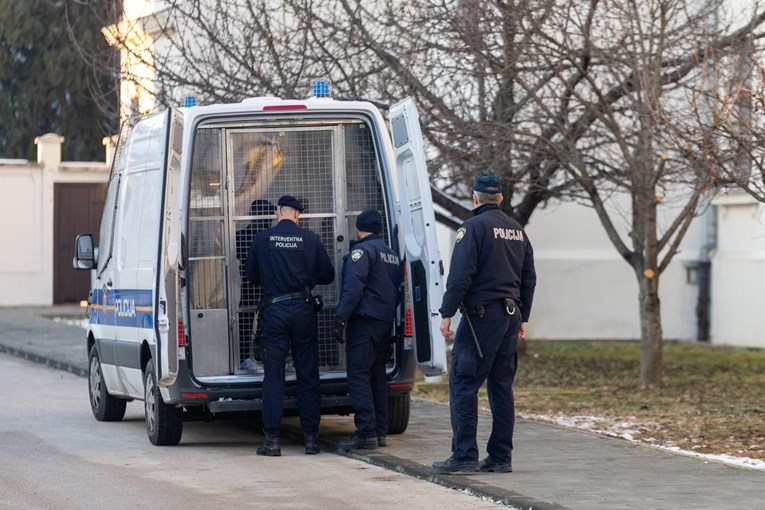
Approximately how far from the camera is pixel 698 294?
25.0 metres

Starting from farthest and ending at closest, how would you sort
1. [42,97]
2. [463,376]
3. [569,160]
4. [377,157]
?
[42,97]
[569,160]
[377,157]
[463,376]

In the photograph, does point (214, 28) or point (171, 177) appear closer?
point (171, 177)

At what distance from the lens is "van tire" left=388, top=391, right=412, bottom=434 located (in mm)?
11555

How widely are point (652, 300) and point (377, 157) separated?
599 cm

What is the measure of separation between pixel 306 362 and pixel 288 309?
0.41 metres

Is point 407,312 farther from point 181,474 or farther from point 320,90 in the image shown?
point 181,474

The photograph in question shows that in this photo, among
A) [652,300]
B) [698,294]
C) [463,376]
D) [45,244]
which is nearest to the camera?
[463,376]

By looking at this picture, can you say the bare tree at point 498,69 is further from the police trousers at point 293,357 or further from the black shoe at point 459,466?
the black shoe at point 459,466

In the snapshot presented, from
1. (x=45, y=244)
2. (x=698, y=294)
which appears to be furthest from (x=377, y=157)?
(x=45, y=244)

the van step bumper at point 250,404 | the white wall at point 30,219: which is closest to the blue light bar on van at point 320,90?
the van step bumper at point 250,404

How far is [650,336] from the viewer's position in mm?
16156

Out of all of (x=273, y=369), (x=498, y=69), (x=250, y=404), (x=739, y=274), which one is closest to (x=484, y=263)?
(x=273, y=369)

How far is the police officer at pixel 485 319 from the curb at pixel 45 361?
9834 millimetres

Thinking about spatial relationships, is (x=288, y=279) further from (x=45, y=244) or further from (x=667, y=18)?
(x=45, y=244)
